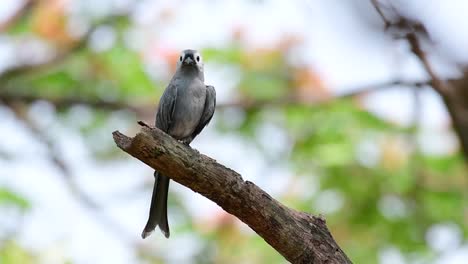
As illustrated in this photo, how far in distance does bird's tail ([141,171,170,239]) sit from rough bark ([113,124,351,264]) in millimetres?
1137

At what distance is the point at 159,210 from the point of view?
19.4 ft

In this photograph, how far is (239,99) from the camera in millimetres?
10031

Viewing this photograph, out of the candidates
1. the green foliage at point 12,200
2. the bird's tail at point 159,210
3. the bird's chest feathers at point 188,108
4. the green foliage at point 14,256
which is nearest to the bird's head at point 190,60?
the bird's chest feathers at point 188,108

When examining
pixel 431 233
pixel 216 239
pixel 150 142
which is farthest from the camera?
pixel 216 239

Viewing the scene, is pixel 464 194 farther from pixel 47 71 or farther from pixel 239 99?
pixel 47 71

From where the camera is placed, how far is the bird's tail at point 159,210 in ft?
19.1

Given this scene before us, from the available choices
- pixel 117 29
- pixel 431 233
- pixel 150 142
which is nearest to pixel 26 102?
pixel 117 29

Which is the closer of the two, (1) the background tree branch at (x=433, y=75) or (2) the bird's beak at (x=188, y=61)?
(1) the background tree branch at (x=433, y=75)

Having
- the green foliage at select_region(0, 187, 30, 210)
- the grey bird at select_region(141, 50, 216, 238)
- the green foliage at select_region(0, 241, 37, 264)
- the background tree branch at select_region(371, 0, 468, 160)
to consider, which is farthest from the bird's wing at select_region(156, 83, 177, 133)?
the green foliage at select_region(0, 187, 30, 210)

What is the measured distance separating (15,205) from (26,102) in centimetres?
148

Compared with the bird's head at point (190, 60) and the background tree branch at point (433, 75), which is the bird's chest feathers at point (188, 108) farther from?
the background tree branch at point (433, 75)

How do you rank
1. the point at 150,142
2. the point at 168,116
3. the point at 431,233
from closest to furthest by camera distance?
the point at 150,142
the point at 168,116
the point at 431,233

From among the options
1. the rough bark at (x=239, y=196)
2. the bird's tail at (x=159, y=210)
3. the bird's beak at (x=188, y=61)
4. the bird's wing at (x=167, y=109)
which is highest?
the bird's beak at (x=188, y=61)

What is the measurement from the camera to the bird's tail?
19.1 feet
